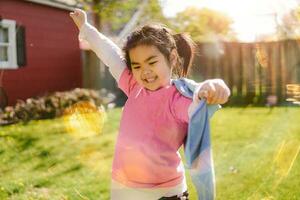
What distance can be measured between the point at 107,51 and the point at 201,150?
0.93 meters

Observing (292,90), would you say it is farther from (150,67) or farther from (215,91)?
(215,91)

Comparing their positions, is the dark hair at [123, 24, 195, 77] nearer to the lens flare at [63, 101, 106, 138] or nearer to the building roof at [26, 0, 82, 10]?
the lens flare at [63, 101, 106, 138]

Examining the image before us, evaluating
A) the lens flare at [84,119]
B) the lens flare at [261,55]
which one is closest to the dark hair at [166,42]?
the lens flare at [84,119]

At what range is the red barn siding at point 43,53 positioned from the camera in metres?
12.8

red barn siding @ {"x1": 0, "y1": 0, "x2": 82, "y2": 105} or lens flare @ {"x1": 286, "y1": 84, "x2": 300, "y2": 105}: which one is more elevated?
red barn siding @ {"x1": 0, "y1": 0, "x2": 82, "y2": 105}

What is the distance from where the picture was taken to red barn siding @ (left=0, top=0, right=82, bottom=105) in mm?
12812

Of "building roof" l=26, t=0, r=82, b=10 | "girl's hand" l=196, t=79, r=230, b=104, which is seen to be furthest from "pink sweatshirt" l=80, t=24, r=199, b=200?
"building roof" l=26, t=0, r=82, b=10

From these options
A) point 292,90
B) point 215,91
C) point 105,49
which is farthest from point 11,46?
point 215,91

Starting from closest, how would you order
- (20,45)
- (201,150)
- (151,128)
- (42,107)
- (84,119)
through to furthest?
(201,150), (151,128), (42,107), (84,119), (20,45)

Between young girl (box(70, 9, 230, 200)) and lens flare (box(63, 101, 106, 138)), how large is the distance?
6.02m

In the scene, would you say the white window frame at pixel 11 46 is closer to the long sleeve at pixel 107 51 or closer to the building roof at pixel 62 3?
the building roof at pixel 62 3

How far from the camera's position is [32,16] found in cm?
1341

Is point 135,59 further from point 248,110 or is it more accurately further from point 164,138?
point 248,110

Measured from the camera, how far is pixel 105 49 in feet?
8.41
